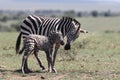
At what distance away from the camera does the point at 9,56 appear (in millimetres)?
17562

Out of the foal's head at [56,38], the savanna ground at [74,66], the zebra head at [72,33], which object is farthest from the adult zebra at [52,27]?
the savanna ground at [74,66]

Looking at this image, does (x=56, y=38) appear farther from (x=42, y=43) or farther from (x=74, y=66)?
(x=74, y=66)

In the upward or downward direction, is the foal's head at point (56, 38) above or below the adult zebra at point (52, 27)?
below

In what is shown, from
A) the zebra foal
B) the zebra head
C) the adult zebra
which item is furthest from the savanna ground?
the adult zebra

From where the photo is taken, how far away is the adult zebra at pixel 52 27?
535 inches

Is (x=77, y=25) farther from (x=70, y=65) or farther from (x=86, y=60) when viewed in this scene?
(x=86, y=60)

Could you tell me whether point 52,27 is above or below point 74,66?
above

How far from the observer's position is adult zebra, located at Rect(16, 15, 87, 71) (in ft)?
44.6

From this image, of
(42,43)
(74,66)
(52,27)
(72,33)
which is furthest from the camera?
(74,66)

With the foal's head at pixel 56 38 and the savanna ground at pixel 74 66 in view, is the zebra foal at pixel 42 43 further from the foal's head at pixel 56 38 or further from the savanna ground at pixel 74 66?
the savanna ground at pixel 74 66

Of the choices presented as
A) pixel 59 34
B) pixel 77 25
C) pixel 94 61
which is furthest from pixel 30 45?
pixel 94 61

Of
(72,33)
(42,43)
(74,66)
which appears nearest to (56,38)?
(42,43)

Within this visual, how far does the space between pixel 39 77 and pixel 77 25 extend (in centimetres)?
258

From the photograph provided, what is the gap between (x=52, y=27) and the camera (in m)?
13.7
